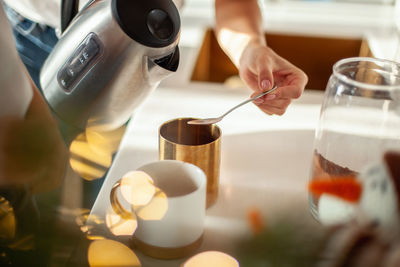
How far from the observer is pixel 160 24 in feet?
1.96

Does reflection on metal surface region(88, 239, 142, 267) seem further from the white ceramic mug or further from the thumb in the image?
the thumb

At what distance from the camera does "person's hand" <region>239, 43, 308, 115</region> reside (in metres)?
0.70

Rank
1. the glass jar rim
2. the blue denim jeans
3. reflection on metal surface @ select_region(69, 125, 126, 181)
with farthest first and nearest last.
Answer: the blue denim jeans, reflection on metal surface @ select_region(69, 125, 126, 181), the glass jar rim

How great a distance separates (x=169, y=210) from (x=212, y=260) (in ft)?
0.30

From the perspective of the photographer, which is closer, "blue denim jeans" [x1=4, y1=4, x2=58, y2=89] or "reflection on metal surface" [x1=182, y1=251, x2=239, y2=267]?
"reflection on metal surface" [x1=182, y1=251, x2=239, y2=267]

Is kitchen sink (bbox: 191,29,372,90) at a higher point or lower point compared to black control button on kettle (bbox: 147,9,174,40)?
lower

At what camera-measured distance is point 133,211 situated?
49cm

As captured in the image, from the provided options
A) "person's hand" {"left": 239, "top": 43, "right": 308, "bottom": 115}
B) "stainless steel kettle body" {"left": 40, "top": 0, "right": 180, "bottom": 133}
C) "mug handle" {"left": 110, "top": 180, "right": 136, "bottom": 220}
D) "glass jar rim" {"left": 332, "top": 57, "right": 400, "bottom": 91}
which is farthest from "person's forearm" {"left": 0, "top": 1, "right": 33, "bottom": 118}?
"glass jar rim" {"left": 332, "top": 57, "right": 400, "bottom": 91}

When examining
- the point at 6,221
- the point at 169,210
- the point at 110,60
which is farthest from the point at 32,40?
the point at 169,210

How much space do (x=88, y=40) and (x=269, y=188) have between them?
354mm

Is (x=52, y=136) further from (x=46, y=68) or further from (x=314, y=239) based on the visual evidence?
(x=314, y=239)

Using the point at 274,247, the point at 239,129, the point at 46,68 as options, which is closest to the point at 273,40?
the point at 239,129

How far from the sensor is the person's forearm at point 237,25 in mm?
856

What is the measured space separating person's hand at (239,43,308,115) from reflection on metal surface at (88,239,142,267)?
1.10 feet
